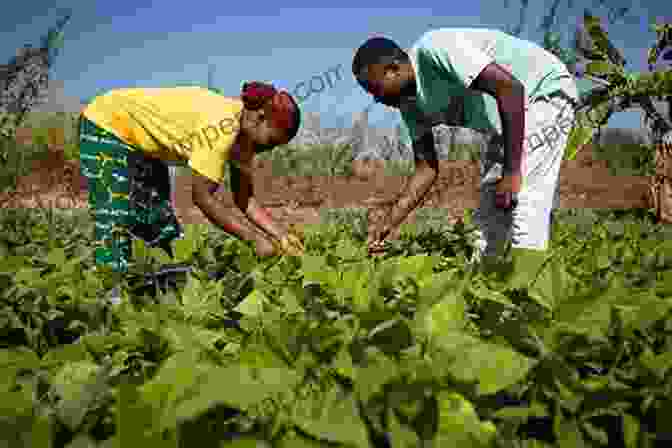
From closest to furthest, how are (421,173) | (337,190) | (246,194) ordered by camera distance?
1. (246,194)
2. (421,173)
3. (337,190)

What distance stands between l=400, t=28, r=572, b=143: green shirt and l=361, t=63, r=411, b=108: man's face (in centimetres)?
9

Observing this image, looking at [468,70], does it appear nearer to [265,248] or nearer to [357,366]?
[265,248]

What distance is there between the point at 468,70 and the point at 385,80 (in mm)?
390

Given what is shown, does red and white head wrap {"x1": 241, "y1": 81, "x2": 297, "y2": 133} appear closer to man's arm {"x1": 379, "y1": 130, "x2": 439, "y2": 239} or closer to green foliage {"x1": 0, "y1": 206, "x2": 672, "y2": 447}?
man's arm {"x1": 379, "y1": 130, "x2": 439, "y2": 239}

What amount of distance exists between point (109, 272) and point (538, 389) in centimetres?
122

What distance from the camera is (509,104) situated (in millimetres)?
2254

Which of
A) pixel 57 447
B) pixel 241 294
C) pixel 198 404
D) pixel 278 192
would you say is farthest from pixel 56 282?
pixel 278 192

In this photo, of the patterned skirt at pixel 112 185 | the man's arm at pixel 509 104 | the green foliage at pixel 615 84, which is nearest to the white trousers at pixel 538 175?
the man's arm at pixel 509 104

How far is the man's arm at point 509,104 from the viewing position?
2.25m

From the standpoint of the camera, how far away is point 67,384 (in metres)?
0.85

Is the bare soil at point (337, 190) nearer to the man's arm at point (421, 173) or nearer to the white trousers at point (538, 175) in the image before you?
the man's arm at point (421, 173)

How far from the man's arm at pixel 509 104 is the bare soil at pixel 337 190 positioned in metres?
7.22

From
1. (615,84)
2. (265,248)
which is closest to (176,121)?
(265,248)

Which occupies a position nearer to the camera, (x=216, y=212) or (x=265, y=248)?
(x=265, y=248)
